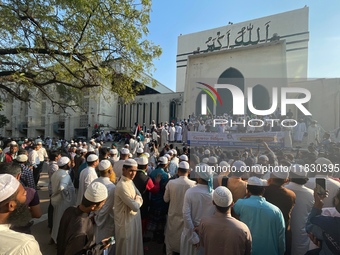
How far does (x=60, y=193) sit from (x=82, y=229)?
2.12 meters

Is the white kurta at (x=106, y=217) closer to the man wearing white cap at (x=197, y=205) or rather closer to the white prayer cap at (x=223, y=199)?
the man wearing white cap at (x=197, y=205)

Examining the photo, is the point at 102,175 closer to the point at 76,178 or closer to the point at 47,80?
the point at 76,178

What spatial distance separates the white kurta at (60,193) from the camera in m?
3.64

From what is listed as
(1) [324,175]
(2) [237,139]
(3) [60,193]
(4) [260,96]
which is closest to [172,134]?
(2) [237,139]

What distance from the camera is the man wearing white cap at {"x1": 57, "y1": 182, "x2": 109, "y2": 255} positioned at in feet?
5.86

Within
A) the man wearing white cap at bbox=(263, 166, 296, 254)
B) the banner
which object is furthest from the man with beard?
the banner

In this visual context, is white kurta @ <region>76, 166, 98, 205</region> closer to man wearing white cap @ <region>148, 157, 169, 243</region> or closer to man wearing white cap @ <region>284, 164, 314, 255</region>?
man wearing white cap @ <region>148, 157, 169, 243</region>

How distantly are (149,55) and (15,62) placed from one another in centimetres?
394

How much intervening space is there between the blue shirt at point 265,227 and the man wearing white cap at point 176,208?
1.00 meters

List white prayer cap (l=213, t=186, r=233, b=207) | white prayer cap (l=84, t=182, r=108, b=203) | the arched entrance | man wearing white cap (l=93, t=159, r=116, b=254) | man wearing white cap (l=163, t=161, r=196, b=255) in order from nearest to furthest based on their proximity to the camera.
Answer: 1. white prayer cap (l=84, t=182, r=108, b=203)
2. white prayer cap (l=213, t=186, r=233, b=207)
3. man wearing white cap (l=93, t=159, r=116, b=254)
4. man wearing white cap (l=163, t=161, r=196, b=255)
5. the arched entrance

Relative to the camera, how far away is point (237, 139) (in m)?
10.7

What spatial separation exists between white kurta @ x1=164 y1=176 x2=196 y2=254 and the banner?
24.1 feet

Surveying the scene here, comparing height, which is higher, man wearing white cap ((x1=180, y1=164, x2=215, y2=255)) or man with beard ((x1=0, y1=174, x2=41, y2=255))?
man with beard ((x1=0, y1=174, x2=41, y2=255))

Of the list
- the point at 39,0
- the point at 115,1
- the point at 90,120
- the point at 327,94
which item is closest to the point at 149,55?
the point at 115,1
